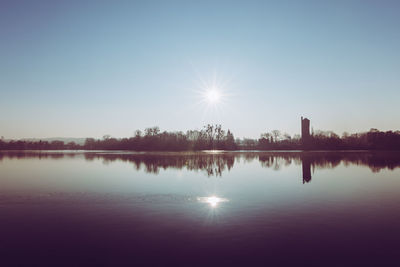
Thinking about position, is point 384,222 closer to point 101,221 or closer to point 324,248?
point 324,248

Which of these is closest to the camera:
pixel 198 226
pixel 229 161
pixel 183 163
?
pixel 198 226

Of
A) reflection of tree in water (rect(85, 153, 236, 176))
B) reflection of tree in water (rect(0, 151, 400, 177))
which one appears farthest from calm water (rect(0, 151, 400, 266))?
reflection of tree in water (rect(85, 153, 236, 176))

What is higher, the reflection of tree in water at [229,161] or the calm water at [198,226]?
the reflection of tree in water at [229,161]

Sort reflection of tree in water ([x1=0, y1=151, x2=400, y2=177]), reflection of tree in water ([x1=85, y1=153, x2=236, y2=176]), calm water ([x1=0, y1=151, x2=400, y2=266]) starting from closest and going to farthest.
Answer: calm water ([x1=0, y1=151, x2=400, y2=266]), reflection of tree in water ([x1=85, y1=153, x2=236, y2=176]), reflection of tree in water ([x1=0, y1=151, x2=400, y2=177])

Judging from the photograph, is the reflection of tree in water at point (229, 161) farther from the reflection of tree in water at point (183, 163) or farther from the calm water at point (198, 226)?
the calm water at point (198, 226)

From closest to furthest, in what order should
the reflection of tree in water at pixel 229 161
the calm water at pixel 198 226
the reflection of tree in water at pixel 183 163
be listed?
1. the calm water at pixel 198 226
2. the reflection of tree in water at pixel 183 163
3. the reflection of tree in water at pixel 229 161

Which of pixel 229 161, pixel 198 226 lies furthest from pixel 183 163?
pixel 198 226

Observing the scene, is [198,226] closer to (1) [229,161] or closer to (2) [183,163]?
(2) [183,163]

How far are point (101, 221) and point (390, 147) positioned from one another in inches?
6888

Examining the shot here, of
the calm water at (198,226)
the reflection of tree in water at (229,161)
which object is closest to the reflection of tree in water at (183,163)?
the reflection of tree in water at (229,161)

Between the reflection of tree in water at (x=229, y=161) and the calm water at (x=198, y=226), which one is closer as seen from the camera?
the calm water at (x=198, y=226)

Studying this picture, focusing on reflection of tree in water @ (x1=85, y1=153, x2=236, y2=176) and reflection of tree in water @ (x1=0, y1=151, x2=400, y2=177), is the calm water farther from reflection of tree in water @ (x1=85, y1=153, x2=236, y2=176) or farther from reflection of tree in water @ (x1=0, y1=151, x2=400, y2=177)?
reflection of tree in water @ (x1=85, y1=153, x2=236, y2=176)

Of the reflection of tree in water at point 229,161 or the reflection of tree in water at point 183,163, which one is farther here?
the reflection of tree in water at point 229,161

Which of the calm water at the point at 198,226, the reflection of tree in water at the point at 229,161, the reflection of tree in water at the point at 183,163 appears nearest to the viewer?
the calm water at the point at 198,226
